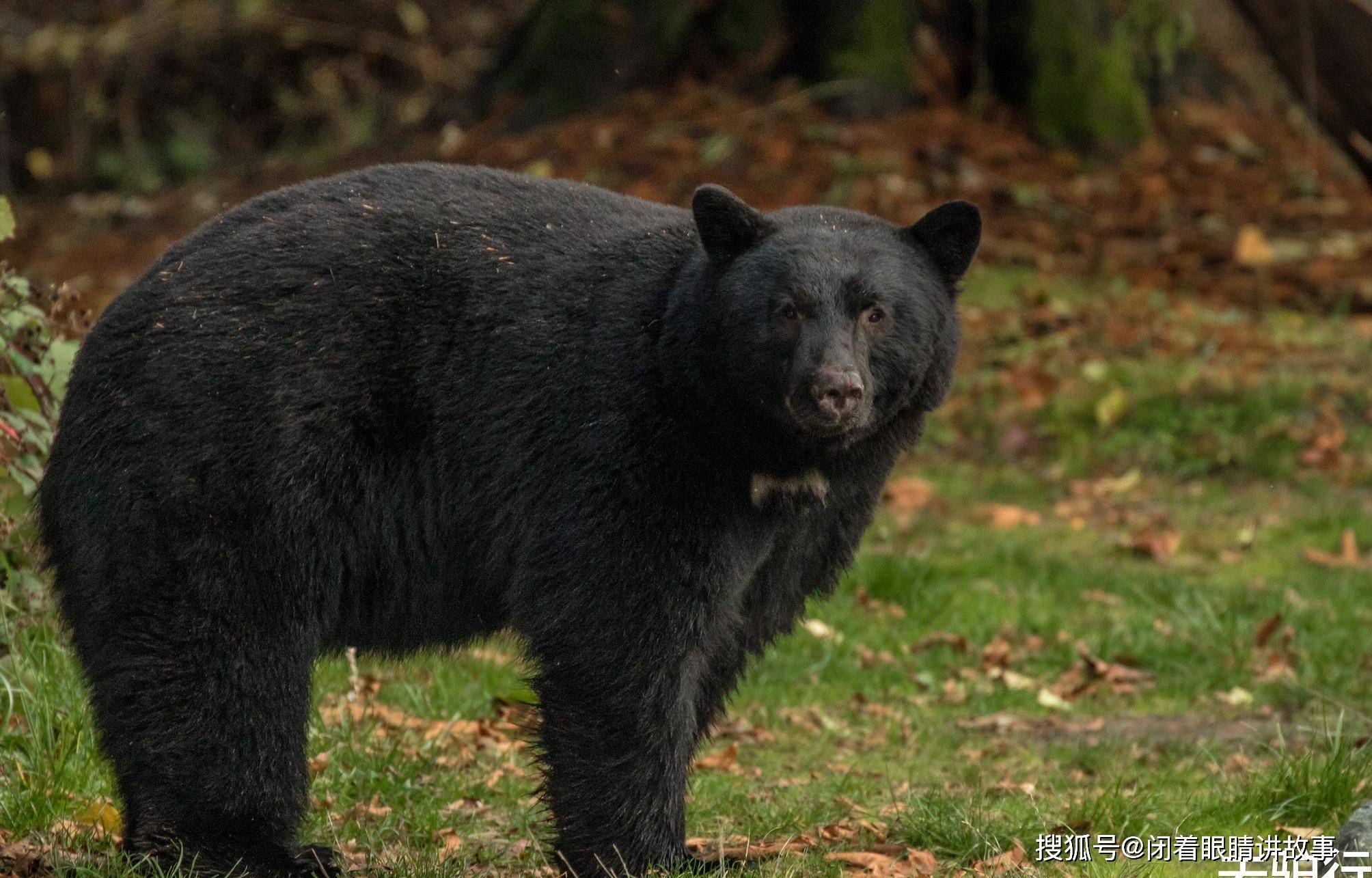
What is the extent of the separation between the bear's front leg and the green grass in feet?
0.62

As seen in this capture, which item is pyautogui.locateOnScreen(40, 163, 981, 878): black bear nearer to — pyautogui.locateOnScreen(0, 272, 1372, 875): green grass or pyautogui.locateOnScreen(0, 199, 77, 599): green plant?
pyautogui.locateOnScreen(0, 272, 1372, 875): green grass

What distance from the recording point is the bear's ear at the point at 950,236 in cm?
437

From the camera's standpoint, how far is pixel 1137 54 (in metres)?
12.4

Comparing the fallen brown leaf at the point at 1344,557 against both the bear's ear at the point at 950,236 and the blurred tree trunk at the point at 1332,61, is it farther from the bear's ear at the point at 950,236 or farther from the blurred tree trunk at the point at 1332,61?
the bear's ear at the point at 950,236

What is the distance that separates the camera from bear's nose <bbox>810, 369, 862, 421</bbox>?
3.96 meters

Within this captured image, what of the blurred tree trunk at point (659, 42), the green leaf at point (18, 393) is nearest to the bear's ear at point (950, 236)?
the green leaf at point (18, 393)

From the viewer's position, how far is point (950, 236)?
174 inches

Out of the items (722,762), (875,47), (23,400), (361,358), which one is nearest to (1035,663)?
(722,762)

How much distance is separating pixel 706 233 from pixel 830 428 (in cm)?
66

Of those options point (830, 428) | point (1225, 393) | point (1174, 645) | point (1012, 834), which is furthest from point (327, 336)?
point (1225, 393)

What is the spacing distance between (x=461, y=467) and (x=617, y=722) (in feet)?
2.67

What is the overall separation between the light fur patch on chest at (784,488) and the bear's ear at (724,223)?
60cm

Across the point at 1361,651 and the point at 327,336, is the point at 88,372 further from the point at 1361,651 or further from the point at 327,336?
the point at 1361,651

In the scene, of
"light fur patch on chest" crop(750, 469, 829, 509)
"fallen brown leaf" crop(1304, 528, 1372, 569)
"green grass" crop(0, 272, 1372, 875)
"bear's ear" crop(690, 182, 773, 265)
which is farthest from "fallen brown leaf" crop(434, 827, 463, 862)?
"fallen brown leaf" crop(1304, 528, 1372, 569)
